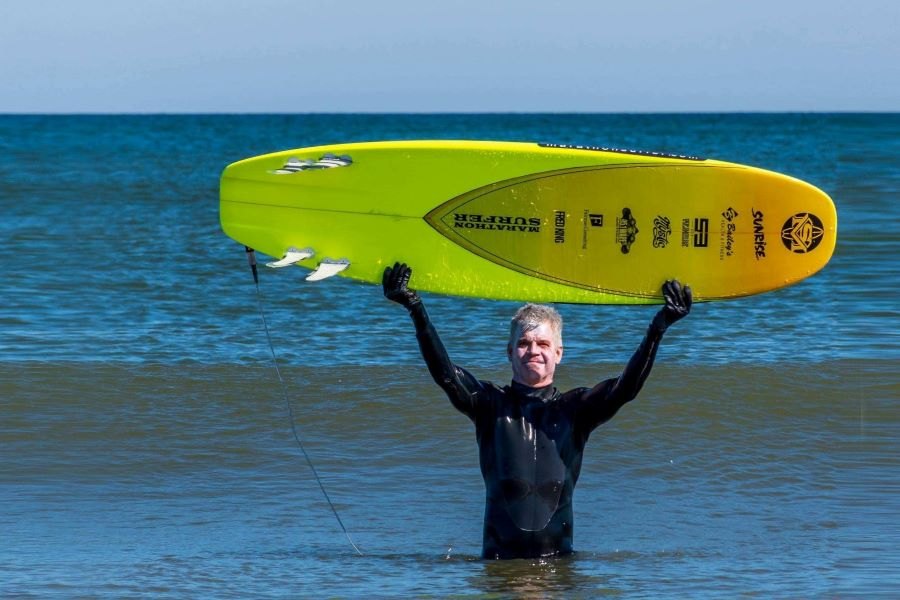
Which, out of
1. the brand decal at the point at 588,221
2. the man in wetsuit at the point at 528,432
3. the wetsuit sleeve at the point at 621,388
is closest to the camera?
the wetsuit sleeve at the point at 621,388

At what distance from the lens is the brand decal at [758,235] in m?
5.92

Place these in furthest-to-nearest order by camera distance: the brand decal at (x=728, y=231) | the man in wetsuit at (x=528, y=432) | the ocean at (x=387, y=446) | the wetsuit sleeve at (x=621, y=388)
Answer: the brand decal at (x=728, y=231)
the ocean at (x=387, y=446)
the man in wetsuit at (x=528, y=432)
the wetsuit sleeve at (x=621, y=388)

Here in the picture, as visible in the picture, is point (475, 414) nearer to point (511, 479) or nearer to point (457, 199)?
point (511, 479)

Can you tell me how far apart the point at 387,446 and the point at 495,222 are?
2.15 metres

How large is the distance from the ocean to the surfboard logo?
1.36 meters

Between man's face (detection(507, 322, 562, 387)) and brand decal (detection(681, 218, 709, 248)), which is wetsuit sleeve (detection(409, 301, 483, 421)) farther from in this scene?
brand decal (detection(681, 218, 709, 248))

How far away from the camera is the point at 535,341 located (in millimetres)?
4762

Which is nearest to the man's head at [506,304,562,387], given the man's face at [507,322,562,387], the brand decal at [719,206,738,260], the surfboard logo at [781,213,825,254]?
the man's face at [507,322,562,387]

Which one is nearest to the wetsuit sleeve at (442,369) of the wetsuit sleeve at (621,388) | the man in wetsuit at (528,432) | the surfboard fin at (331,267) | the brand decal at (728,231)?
the man in wetsuit at (528,432)

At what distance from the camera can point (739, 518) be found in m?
6.43

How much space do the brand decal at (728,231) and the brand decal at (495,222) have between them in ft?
2.87

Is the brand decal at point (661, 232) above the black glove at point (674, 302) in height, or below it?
above

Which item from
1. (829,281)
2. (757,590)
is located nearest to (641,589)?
(757,590)

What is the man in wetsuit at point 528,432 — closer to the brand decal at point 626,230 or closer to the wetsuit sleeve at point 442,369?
the wetsuit sleeve at point 442,369
